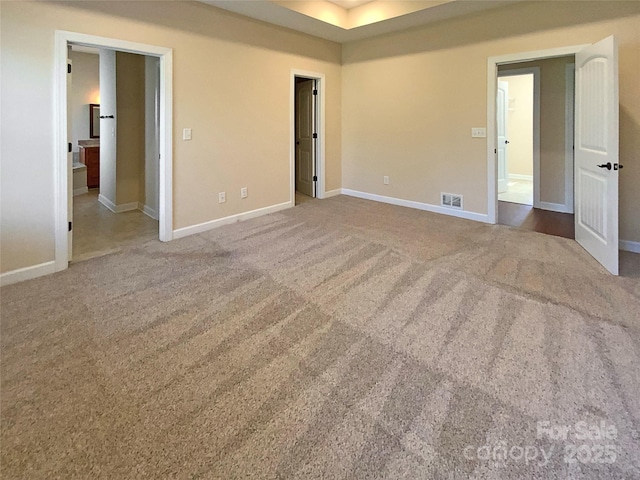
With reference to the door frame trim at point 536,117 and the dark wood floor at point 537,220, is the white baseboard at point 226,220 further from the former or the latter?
the door frame trim at point 536,117

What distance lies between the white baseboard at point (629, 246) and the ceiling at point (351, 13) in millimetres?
2984

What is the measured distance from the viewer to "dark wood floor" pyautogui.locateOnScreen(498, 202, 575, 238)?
4.70 metres

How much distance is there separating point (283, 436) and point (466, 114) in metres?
4.77

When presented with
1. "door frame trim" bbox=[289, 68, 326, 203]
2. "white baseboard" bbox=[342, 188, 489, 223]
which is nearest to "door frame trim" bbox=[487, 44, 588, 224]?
"white baseboard" bbox=[342, 188, 489, 223]

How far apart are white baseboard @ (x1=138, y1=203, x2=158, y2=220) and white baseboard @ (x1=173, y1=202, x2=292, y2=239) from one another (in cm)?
117

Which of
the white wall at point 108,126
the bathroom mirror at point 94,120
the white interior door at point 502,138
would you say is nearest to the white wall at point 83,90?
the bathroom mirror at point 94,120

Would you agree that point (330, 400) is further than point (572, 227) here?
No

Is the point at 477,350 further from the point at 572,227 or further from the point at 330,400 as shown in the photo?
the point at 572,227

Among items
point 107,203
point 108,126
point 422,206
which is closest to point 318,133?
point 422,206

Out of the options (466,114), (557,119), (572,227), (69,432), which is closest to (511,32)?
(466,114)

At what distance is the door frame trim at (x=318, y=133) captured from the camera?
221 inches

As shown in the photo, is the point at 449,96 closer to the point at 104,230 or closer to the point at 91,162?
the point at 104,230

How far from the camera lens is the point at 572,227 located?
4.80 meters

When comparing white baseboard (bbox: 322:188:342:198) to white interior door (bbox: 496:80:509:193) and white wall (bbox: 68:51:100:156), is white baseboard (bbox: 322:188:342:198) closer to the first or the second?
white interior door (bbox: 496:80:509:193)
